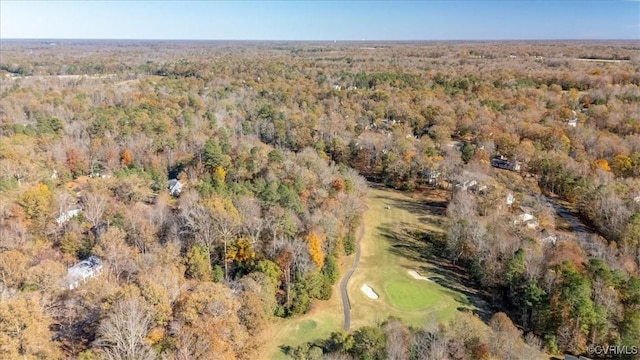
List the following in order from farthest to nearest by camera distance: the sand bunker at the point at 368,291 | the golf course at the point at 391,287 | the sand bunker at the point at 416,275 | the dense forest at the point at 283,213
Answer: the sand bunker at the point at 416,275
the sand bunker at the point at 368,291
the golf course at the point at 391,287
the dense forest at the point at 283,213

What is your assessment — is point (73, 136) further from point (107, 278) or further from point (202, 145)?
point (107, 278)

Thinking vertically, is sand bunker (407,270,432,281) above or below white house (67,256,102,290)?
below

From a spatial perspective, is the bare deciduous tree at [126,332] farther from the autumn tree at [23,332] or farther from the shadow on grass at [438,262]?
the shadow on grass at [438,262]

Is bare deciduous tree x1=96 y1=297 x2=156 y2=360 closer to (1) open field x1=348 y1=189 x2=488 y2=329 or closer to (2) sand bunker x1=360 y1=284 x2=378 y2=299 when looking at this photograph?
(1) open field x1=348 y1=189 x2=488 y2=329

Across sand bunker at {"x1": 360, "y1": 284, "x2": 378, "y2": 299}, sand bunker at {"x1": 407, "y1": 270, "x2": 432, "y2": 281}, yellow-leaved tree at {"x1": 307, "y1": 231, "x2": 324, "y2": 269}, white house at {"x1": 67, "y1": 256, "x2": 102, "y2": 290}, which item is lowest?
sand bunker at {"x1": 360, "y1": 284, "x2": 378, "y2": 299}

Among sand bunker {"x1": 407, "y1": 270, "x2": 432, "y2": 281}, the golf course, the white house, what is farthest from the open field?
the white house

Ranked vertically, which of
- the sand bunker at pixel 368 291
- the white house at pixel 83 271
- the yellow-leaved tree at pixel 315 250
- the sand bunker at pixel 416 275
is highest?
the yellow-leaved tree at pixel 315 250

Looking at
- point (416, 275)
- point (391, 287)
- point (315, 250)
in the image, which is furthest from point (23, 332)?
point (416, 275)

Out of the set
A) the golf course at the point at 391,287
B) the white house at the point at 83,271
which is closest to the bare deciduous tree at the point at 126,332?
the golf course at the point at 391,287

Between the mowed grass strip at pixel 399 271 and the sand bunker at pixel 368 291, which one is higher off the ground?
the mowed grass strip at pixel 399 271
